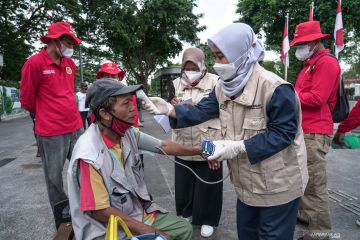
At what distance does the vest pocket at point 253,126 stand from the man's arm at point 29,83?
2.10 metres

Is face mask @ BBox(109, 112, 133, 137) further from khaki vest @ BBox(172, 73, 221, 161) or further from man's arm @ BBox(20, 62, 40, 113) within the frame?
man's arm @ BBox(20, 62, 40, 113)

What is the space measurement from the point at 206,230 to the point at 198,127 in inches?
38.8

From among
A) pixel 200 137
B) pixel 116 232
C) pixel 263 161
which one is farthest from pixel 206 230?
pixel 116 232

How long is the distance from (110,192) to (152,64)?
74.4ft

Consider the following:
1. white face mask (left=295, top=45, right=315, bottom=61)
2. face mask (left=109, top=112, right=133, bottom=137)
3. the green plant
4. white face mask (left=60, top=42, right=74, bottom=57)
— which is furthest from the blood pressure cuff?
the green plant

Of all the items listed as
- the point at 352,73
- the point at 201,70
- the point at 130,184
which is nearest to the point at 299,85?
the point at 201,70

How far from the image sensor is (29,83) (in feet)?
9.39

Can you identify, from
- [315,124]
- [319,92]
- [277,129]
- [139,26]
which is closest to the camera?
[277,129]

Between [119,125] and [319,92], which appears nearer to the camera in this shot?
[119,125]

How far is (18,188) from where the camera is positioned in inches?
177

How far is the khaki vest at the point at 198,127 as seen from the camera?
9.15 ft

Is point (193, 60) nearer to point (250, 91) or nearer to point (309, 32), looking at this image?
point (309, 32)

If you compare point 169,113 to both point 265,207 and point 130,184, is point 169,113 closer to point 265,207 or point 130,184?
point 130,184

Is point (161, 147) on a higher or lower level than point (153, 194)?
higher
